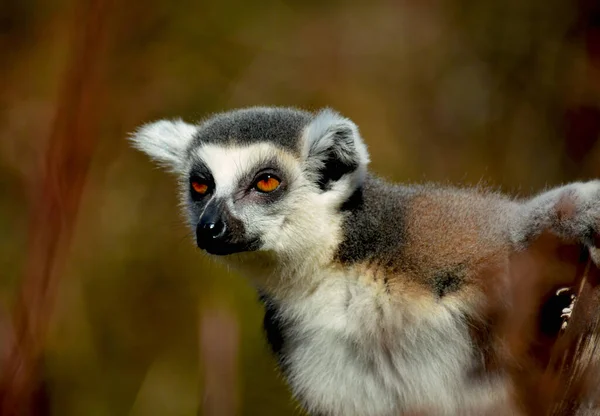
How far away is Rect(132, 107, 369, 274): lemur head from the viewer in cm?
302

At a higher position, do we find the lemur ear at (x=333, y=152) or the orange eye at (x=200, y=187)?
the lemur ear at (x=333, y=152)

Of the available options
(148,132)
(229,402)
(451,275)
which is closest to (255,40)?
(148,132)

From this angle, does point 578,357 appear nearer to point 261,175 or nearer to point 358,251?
point 358,251

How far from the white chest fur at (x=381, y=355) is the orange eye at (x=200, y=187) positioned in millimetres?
637

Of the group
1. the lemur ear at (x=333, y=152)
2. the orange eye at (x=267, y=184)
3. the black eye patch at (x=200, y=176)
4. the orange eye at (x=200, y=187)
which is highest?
the lemur ear at (x=333, y=152)

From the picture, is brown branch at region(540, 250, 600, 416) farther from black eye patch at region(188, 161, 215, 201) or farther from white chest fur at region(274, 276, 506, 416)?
black eye patch at region(188, 161, 215, 201)

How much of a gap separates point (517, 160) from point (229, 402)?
14.8 feet

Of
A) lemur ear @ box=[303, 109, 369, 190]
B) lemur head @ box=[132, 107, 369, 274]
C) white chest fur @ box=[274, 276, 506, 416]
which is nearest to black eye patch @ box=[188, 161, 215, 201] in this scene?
lemur head @ box=[132, 107, 369, 274]

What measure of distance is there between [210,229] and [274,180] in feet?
1.33

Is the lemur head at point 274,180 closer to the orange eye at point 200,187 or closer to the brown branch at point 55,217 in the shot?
the orange eye at point 200,187

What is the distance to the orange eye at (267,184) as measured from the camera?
3176 millimetres

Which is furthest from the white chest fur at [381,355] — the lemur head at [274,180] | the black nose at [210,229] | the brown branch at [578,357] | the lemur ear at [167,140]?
the lemur ear at [167,140]

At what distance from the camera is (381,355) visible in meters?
2.77

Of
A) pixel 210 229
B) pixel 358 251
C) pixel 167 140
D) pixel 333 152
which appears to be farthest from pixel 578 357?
pixel 167 140
